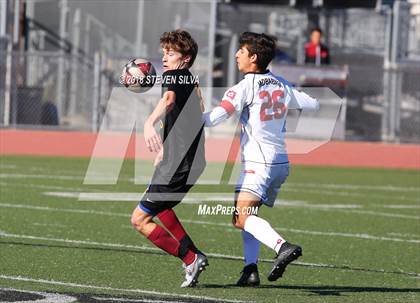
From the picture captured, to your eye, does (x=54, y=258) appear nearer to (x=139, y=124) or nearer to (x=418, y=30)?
(x=139, y=124)

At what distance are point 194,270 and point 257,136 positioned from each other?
96 centimetres

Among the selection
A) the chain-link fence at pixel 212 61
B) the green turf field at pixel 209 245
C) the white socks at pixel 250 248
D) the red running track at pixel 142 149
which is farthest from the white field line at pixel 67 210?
the chain-link fence at pixel 212 61

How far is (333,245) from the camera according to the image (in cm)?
1080

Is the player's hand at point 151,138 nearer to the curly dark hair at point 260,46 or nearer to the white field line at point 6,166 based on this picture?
the curly dark hair at point 260,46

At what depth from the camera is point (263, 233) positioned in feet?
25.5

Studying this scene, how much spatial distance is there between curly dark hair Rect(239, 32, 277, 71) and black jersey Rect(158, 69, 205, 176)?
46 cm

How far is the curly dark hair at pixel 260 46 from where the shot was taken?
802cm

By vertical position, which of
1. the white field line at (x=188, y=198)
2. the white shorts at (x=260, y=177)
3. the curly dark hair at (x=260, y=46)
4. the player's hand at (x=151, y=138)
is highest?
the curly dark hair at (x=260, y=46)

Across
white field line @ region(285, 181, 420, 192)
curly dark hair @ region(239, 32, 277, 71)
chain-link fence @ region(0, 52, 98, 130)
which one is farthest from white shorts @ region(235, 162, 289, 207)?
chain-link fence @ region(0, 52, 98, 130)

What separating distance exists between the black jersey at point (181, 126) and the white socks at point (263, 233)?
1.68 feet

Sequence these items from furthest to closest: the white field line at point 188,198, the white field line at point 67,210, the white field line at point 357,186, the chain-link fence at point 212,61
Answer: the chain-link fence at point 212,61 < the white field line at point 357,186 < the white field line at point 188,198 < the white field line at point 67,210

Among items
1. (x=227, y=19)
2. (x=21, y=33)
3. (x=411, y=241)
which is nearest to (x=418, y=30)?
(x=227, y=19)

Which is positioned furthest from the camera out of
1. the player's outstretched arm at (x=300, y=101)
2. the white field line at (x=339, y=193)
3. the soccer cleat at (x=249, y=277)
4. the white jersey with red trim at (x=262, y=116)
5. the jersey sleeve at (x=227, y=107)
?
the white field line at (x=339, y=193)

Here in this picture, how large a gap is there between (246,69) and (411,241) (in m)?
3.88
